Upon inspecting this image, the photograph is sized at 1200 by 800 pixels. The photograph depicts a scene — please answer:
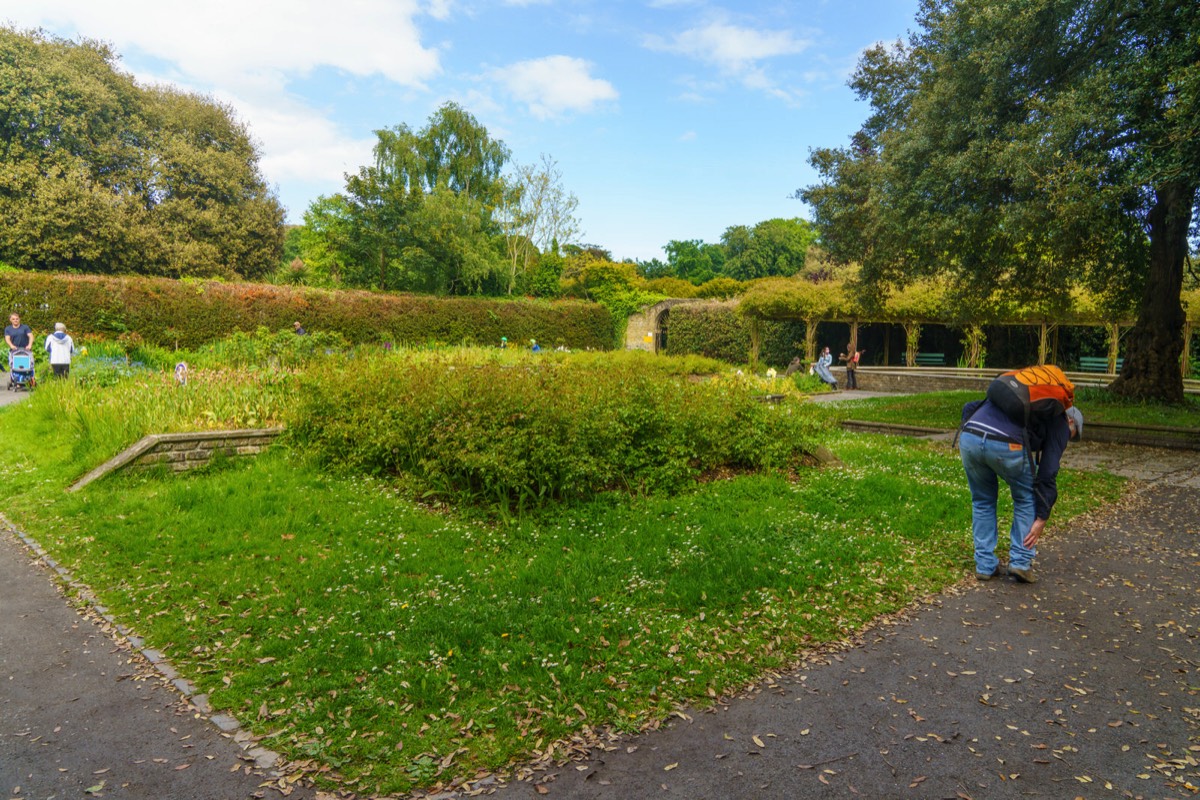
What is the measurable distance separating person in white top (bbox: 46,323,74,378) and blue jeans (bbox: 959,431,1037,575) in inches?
589

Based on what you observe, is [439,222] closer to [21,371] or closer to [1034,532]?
[21,371]

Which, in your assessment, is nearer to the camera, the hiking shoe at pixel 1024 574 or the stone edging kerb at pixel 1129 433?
the hiking shoe at pixel 1024 574

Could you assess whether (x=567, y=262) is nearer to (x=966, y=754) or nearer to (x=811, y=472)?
(x=811, y=472)

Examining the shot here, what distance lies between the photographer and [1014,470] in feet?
15.0

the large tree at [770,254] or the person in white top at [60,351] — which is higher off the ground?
the large tree at [770,254]

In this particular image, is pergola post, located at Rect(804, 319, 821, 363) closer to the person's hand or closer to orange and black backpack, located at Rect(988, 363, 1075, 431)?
the person's hand

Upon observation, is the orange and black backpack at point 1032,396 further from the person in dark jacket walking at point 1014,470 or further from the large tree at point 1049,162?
the large tree at point 1049,162

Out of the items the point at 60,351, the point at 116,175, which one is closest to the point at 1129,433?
the point at 60,351

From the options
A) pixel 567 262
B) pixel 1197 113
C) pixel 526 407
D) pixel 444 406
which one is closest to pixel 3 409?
pixel 444 406

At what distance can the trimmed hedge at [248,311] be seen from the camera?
721 inches

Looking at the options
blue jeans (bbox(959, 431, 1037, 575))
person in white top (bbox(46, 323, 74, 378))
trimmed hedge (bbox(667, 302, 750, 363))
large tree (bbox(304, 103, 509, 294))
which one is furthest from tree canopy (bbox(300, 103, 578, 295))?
blue jeans (bbox(959, 431, 1037, 575))

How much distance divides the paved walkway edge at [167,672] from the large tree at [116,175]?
2671 centimetres

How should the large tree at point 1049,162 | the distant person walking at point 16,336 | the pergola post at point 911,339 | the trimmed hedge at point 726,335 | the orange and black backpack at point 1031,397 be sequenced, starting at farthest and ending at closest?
the trimmed hedge at point 726,335, the pergola post at point 911,339, the distant person walking at point 16,336, the large tree at point 1049,162, the orange and black backpack at point 1031,397

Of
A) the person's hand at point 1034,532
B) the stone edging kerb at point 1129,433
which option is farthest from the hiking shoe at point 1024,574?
the stone edging kerb at point 1129,433
